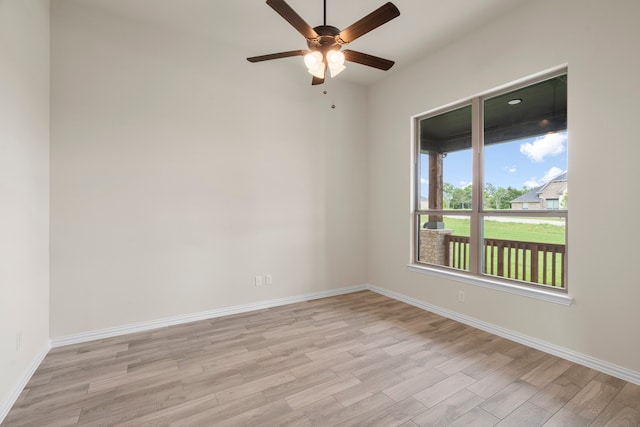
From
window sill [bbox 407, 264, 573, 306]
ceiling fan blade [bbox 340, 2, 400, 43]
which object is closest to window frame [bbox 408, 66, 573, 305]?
window sill [bbox 407, 264, 573, 306]

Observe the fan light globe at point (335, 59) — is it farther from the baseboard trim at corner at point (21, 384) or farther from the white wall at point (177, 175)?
the baseboard trim at corner at point (21, 384)

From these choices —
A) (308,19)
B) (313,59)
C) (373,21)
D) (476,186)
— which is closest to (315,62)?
(313,59)

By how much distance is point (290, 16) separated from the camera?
1.83 meters

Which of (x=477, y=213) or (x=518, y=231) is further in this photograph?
(x=477, y=213)

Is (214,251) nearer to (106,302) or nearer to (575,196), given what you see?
(106,302)

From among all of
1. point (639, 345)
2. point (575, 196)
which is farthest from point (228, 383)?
point (575, 196)

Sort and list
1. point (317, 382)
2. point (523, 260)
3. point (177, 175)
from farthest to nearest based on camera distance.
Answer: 1. point (177, 175)
2. point (523, 260)
3. point (317, 382)

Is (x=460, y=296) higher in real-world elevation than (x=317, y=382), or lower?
higher

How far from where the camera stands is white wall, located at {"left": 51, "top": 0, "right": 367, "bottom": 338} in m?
2.73

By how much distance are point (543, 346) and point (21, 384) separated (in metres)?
4.06

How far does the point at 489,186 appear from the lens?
3162mm

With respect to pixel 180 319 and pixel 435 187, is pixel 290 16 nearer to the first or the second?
pixel 435 187

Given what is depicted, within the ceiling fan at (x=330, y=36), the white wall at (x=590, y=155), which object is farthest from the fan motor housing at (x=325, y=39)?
the white wall at (x=590, y=155)

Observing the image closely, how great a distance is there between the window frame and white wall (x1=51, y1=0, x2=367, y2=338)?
1094mm
